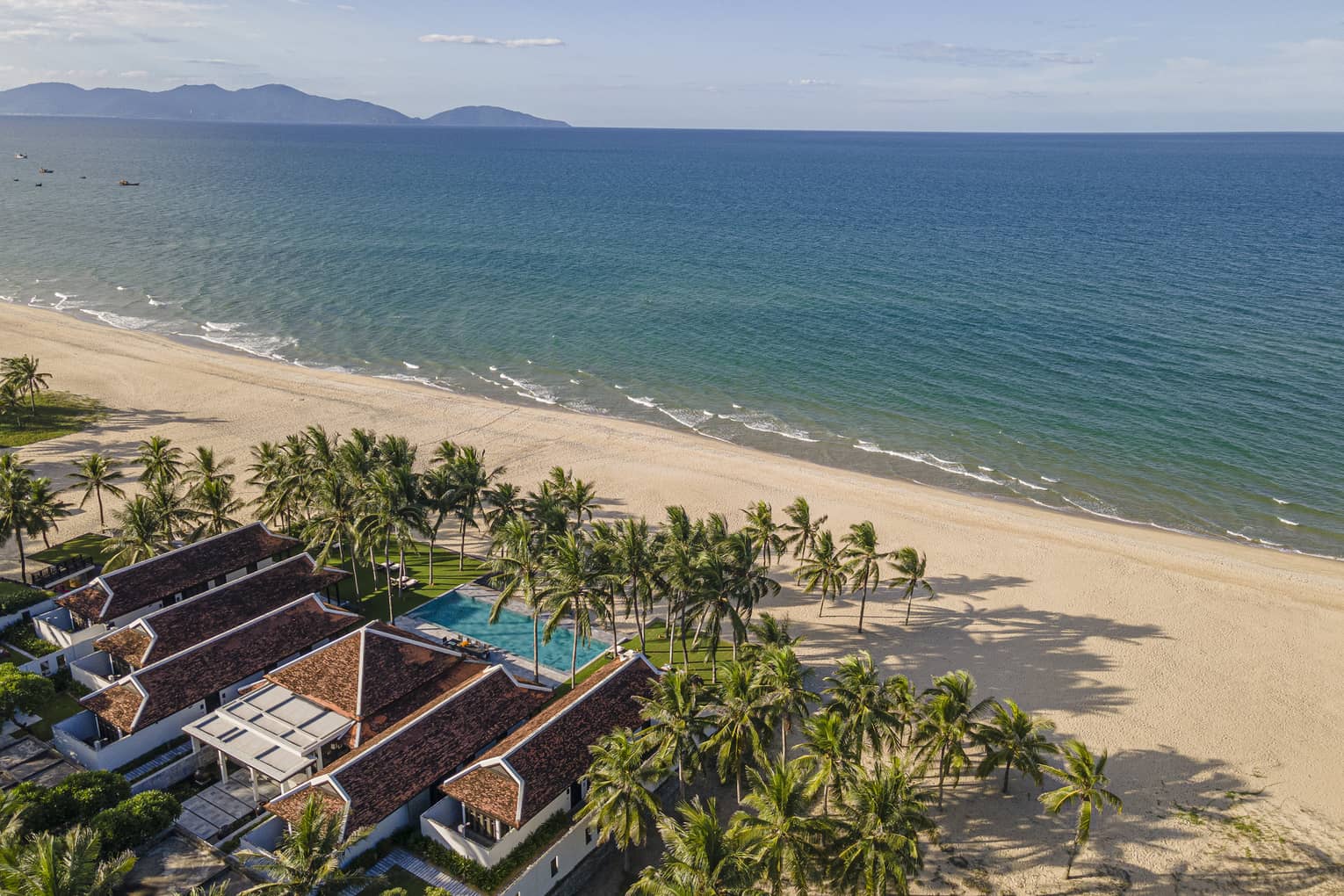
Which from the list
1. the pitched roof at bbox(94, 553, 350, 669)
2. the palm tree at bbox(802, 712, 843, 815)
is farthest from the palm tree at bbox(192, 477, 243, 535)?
the palm tree at bbox(802, 712, 843, 815)

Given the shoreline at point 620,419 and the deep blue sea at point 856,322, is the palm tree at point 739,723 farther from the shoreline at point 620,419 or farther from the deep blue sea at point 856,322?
the shoreline at point 620,419

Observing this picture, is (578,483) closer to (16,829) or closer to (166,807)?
(166,807)

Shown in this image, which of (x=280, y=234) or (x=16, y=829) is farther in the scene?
(x=280, y=234)

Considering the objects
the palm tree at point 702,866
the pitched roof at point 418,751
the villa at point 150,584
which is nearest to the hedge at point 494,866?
the pitched roof at point 418,751

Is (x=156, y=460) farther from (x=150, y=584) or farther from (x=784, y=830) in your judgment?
(x=784, y=830)

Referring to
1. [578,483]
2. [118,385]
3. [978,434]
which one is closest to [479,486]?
[578,483]

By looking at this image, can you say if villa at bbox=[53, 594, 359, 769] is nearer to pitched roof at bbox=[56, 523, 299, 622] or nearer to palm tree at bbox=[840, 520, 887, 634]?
pitched roof at bbox=[56, 523, 299, 622]
